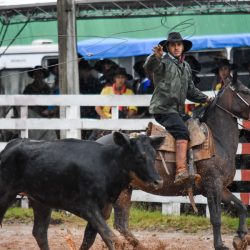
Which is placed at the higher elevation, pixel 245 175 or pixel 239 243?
pixel 245 175

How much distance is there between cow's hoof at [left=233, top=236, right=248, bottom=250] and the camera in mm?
9820

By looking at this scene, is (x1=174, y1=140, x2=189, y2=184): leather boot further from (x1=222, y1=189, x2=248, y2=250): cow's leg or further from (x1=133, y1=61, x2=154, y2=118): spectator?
(x1=133, y1=61, x2=154, y2=118): spectator

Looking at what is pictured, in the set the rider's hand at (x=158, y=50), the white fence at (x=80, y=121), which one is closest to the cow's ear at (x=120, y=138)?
the rider's hand at (x=158, y=50)

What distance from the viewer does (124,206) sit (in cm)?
1034

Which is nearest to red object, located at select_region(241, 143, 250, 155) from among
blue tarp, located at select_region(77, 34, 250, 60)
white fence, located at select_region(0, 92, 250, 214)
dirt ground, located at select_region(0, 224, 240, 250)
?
white fence, located at select_region(0, 92, 250, 214)

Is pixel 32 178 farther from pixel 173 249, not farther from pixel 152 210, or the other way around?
pixel 152 210

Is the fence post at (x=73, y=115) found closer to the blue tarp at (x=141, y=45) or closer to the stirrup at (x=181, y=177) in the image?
the stirrup at (x=181, y=177)

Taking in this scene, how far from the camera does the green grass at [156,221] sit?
1165 cm

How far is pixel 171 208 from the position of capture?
1258 centimetres

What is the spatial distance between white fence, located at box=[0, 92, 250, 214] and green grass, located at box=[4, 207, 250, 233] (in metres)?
0.25

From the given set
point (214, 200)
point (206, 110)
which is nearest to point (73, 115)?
point (206, 110)

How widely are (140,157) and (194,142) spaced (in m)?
1.56

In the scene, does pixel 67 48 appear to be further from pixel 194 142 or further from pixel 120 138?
pixel 120 138

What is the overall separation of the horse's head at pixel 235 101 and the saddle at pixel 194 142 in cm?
39
